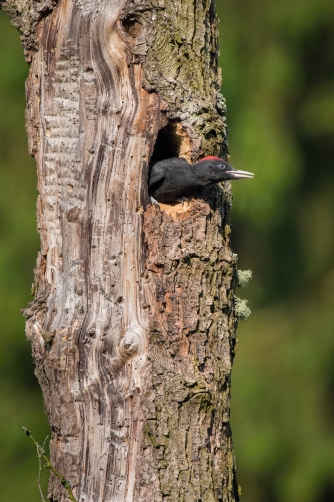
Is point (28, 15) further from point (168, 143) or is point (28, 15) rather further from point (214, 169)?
point (214, 169)

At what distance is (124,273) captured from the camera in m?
4.05

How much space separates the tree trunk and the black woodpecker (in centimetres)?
21

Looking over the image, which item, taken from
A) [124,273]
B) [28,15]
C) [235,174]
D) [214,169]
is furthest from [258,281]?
[28,15]

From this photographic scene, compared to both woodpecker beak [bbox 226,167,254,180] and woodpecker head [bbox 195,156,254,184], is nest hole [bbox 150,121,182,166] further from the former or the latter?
woodpecker beak [bbox 226,167,254,180]

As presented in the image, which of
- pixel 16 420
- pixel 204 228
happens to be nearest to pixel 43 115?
pixel 204 228

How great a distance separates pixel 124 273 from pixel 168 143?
0.95 meters

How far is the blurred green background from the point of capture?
9.66 meters

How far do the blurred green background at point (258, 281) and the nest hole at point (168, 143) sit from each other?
4.51 m

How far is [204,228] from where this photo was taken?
4.25 m

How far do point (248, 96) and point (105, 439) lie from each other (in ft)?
22.4

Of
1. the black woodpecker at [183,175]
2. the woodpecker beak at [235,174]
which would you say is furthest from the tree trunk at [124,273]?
the woodpecker beak at [235,174]

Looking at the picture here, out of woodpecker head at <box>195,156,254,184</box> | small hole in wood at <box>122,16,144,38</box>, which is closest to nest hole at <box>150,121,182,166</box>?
woodpecker head at <box>195,156,254,184</box>

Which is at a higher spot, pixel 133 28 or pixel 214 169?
pixel 133 28

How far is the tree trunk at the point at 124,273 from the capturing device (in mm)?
3953
